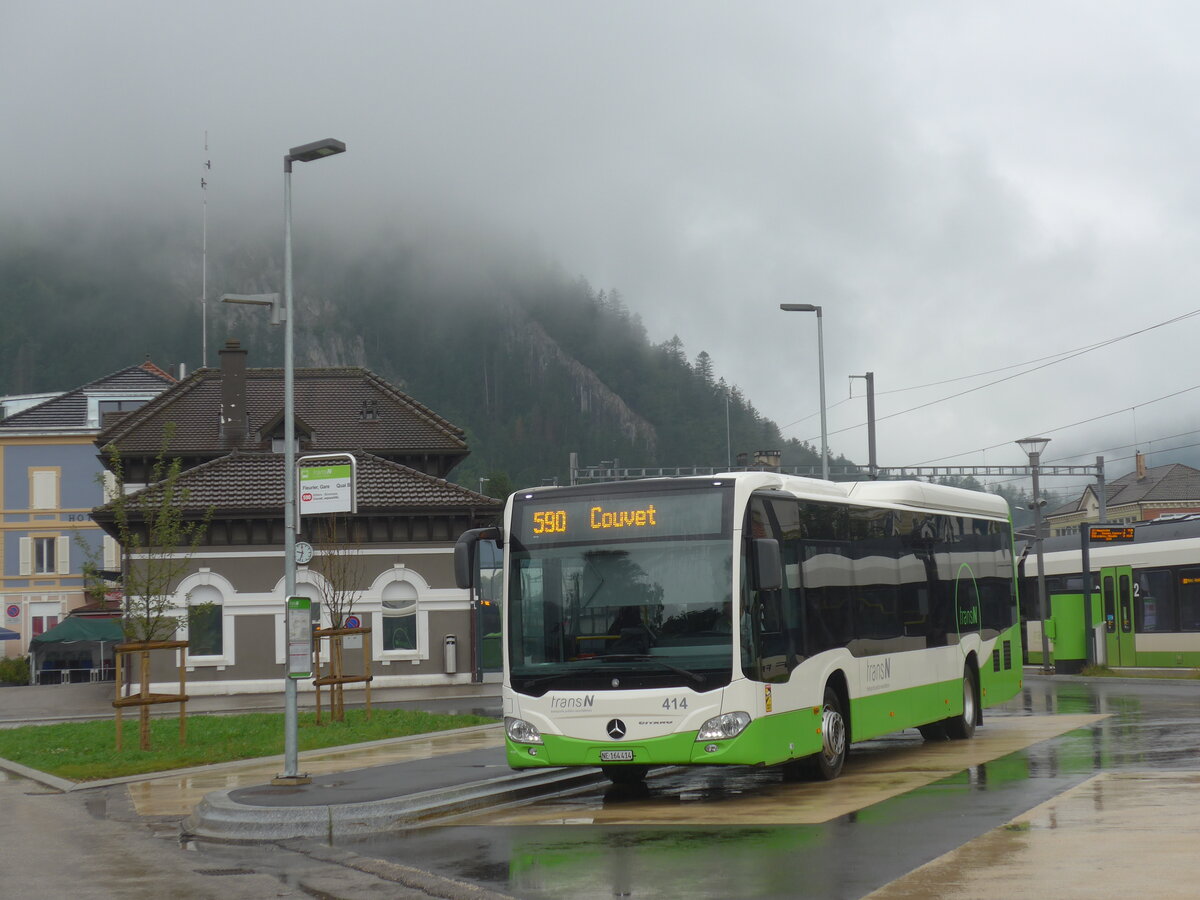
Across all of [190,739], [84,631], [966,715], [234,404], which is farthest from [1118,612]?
[84,631]

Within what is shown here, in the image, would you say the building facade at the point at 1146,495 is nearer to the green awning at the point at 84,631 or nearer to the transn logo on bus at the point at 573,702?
the green awning at the point at 84,631

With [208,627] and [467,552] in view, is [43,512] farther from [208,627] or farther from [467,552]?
[467,552]

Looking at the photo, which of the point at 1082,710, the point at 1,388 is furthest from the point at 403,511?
the point at 1,388

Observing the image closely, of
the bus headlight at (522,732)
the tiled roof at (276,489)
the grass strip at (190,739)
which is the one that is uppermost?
the tiled roof at (276,489)

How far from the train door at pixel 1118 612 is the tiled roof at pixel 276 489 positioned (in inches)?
622

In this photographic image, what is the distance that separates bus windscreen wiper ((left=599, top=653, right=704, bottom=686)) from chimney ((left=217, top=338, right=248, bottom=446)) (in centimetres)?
3738

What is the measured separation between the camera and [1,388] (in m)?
177

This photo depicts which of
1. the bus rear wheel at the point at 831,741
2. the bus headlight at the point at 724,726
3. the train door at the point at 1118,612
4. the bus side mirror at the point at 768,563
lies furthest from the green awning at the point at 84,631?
the bus side mirror at the point at 768,563

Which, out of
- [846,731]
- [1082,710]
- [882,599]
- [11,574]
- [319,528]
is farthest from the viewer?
[11,574]

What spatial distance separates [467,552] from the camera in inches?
574

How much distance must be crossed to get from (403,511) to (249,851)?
28500 mm

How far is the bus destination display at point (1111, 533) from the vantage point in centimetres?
3625

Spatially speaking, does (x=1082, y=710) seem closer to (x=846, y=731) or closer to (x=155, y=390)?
(x=846, y=731)

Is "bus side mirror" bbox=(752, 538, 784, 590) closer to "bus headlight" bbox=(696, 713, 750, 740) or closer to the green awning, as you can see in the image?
"bus headlight" bbox=(696, 713, 750, 740)
